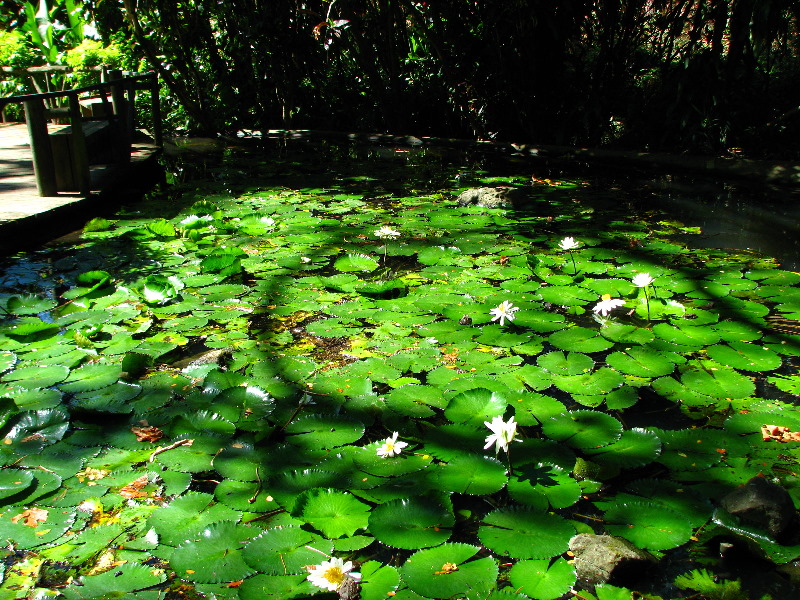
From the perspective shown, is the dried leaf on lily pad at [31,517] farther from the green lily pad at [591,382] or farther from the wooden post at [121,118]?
the wooden post at [121,118]

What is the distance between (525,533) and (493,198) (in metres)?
2.86

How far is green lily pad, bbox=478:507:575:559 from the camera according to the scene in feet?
3.66

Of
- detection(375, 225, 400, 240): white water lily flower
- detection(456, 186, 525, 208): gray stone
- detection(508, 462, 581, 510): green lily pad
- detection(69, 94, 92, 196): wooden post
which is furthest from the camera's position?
detection(456, 186, 525, 208): gray stone

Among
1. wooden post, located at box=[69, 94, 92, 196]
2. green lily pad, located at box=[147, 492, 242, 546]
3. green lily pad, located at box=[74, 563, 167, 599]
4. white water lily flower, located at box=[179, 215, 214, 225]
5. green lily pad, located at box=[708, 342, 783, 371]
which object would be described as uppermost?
wooden post, located at box=[69, 94, 92, 196]

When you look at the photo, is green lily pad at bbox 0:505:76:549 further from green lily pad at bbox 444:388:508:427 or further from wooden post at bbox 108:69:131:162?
wooden post at bbox 108:69:131:162

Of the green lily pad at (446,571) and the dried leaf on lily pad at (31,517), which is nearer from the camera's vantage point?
the green lily pad at (446,571)

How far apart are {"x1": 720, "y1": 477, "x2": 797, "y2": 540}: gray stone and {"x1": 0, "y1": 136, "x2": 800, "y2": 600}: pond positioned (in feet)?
0.04

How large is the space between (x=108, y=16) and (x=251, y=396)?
641 cm

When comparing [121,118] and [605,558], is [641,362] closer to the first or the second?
[605,558]

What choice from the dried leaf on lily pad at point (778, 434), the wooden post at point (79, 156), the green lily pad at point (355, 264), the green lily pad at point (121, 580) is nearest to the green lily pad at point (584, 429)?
the dried leaf on lily pad at point (778, 434)

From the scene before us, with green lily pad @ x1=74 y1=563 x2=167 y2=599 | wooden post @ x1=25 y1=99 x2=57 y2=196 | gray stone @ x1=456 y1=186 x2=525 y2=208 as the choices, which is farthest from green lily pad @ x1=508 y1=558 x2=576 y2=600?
wooden post @ x1=25 y1=99 x2=57 y2=196

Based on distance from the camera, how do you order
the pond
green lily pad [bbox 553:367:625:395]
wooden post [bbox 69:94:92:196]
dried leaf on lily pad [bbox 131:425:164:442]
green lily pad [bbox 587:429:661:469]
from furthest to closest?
wooden post [bbox 69:94:92:196] → green lily pad [bbox 553:367:625:395] → dried leaf on lily pad [bbox 131:425:164:442] → green lily pad [bbox 587:429:661:469] → the pond

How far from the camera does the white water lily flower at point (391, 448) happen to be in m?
1.37

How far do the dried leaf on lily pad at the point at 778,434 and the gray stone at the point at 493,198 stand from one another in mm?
2470
